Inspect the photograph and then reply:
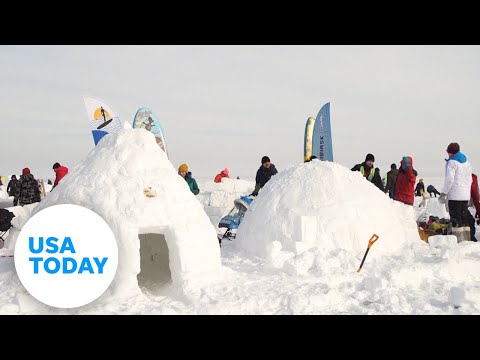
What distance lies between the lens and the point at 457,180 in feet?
25.0

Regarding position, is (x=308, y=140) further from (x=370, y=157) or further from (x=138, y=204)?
(x=138, y=204)

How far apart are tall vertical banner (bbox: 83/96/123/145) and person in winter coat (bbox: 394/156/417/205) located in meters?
7.82

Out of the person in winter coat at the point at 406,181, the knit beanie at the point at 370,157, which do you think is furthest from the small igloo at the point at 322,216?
the knit beanie at the point at 370,157

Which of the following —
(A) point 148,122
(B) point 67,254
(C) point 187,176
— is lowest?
(B) point 67,254

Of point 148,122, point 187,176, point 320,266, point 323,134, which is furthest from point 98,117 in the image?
point 320,266

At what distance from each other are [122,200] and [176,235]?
0.75 meters

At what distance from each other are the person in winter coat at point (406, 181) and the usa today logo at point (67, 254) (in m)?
6.39

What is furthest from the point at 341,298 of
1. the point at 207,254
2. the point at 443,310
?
the point at 207,254

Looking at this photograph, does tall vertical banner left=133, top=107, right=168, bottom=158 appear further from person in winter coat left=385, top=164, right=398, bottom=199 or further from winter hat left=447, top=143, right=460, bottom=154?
winter hat left=447, top=143, right=460, bottom=154

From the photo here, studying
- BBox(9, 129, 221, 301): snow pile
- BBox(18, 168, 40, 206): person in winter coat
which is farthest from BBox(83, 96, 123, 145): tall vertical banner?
BBox(9, 129, 221, 301): snow pile

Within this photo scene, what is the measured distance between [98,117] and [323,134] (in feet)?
22.5

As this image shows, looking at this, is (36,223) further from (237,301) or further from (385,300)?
(385,300)

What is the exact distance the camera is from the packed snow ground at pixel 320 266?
505 centimetres

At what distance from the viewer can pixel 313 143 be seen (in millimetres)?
15359
